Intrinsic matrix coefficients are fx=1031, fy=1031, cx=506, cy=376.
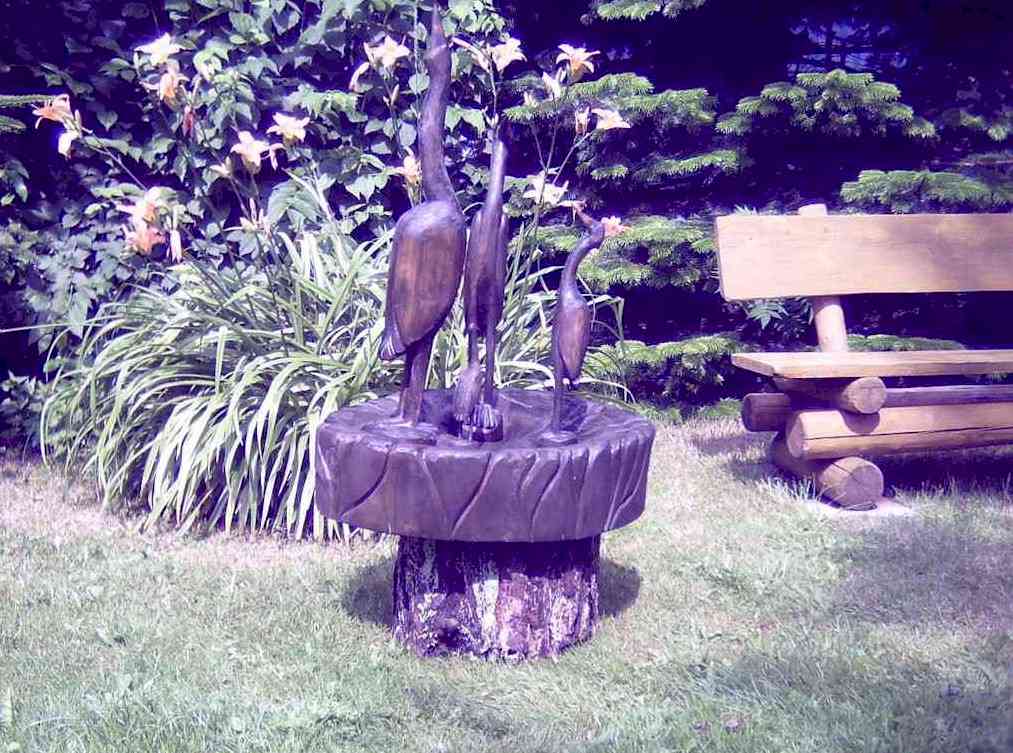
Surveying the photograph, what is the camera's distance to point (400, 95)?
209 inches

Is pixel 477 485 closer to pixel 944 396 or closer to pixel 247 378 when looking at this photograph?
pixel 247 378

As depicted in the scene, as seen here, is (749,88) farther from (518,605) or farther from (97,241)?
(518,605)

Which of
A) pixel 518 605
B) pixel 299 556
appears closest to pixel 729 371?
pixel 299 556

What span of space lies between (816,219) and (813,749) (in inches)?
116

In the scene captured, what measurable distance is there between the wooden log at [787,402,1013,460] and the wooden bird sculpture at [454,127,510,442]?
5.67ft

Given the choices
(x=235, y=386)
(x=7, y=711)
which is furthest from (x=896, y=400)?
(x=7, y=711)

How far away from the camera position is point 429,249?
8.32 feet

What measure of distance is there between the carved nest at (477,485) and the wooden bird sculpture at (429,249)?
286mm

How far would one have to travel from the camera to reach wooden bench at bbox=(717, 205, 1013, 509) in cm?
410

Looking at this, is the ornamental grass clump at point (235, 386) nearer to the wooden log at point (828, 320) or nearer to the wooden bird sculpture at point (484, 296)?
the wooden bird sculpture at point (484, 296)

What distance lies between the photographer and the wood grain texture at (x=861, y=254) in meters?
4.60

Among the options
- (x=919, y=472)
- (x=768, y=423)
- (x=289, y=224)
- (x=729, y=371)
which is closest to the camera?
(x=768, y=423)

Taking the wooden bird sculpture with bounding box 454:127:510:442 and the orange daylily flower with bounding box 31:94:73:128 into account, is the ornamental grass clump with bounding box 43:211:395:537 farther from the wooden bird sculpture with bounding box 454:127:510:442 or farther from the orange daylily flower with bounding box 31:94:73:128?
the wooden bird sculpture with bounding box 454:127:510:442

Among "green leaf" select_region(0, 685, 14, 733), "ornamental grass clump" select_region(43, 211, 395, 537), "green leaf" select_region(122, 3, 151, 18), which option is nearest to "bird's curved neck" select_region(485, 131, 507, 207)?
"ornamental grass clump" select_region(43, 211, 395, 537)
